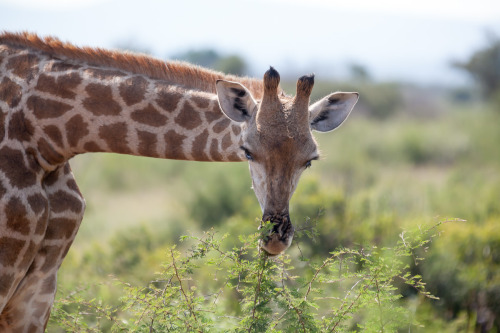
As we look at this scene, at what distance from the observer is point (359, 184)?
18.6 meters

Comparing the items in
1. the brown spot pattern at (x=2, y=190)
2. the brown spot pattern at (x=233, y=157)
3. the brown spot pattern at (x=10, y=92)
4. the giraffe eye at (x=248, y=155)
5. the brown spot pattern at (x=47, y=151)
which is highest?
the brown spot pattern at (x=10, y=92)

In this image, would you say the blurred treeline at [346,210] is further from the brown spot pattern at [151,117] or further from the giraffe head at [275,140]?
the brown spot pattern at [151,117]

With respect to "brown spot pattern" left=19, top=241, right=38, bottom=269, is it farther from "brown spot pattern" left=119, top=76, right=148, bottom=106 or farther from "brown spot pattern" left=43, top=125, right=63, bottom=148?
"brown spot pattern" left=119, top=76, right=148, bottom=106

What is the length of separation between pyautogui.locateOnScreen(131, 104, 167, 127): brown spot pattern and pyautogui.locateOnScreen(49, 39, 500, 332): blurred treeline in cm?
109

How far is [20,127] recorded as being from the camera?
202 inches

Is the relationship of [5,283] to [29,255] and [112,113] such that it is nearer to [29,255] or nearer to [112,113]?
[29,255]

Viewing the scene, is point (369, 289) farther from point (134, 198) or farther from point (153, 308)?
point (134, 198)

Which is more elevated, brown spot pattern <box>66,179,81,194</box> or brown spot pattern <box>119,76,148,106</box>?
brown spot pattern <box>119,76,148,106</box>

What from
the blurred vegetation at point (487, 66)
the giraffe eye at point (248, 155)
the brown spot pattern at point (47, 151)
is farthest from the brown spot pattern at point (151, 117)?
the blurred vegetation at point (487, 66)

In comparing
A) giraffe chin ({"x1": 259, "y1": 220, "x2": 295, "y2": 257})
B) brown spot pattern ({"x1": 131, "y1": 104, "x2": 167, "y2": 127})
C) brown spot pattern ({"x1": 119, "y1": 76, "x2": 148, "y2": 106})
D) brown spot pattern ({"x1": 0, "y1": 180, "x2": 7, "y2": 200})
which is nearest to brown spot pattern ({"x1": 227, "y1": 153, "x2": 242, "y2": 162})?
brown spot pattern ({"x1": 131, "y1": 104, "x2": 167, "y2": 127})

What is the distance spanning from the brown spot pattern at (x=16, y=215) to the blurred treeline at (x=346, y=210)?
3.70ft

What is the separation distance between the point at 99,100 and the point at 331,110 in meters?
1.83

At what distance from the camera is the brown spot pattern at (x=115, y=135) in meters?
5.32

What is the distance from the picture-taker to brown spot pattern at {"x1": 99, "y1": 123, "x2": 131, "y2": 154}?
17.5 ft
